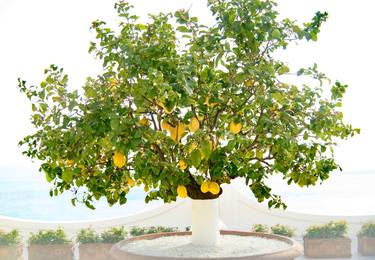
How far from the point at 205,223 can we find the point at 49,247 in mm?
3881

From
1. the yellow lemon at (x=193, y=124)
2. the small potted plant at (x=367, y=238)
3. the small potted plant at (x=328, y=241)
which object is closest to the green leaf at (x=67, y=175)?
the yellow lemon at (x=193, y=124)

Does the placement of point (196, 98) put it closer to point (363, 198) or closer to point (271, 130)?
point (271, 130)

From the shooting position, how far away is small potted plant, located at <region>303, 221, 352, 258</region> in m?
5.57

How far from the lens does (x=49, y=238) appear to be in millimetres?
5418

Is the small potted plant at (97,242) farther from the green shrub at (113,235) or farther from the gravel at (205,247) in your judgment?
the gravel at (205,247)

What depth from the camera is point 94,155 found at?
169 cm

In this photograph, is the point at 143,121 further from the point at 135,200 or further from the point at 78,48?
the point at 78,48

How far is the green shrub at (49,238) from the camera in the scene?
17.8 ft

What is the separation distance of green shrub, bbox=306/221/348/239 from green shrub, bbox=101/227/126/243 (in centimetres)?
178

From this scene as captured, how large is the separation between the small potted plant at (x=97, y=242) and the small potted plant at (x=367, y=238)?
2.33 metres

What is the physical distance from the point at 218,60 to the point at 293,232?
14.0 feet

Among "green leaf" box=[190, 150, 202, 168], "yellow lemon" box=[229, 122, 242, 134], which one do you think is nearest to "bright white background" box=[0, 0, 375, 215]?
"yellow lemon" box=[229, 122, 242, 134]

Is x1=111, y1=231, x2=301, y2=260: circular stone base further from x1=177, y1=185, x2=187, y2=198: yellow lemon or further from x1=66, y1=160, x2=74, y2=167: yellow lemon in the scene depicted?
x1=66, y1=160, x2=74, y2=167: yellow lemon

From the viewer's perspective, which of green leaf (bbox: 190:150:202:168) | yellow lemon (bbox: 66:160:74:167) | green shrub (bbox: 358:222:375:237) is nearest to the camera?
green leaf (bbox: 190:150:202:168)
